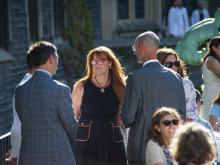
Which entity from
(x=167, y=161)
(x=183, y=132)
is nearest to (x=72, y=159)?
(x=167, y=161)

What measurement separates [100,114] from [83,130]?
0.66 ft

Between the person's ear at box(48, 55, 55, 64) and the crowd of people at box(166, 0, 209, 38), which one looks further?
the crowd of people at box(166, 0, 209, 38)

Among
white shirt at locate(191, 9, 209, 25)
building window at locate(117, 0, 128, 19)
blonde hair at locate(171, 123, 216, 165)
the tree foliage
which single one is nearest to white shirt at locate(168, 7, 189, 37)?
white shirt at locate(191, 9, 209, 25)

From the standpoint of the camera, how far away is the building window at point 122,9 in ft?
83.4

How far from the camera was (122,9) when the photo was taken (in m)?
25.6

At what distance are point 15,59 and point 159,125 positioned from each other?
25.5 feet

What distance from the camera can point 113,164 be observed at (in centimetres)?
680

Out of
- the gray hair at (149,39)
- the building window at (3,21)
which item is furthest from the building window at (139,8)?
the gray hair at (149,39)

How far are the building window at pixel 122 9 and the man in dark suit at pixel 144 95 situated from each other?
1890 centimetres

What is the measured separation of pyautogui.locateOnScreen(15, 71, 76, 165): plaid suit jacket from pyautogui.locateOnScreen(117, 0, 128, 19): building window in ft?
64.2

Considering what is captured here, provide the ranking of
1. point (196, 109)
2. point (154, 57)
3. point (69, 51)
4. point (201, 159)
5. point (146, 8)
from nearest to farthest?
point (201, 159), point (154, 57), point (196, 109), point (69, 51), point (146, 8)

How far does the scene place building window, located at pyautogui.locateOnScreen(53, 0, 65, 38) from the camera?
A: 16.8m

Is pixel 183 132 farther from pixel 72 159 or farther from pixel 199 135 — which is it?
pixel 72 159

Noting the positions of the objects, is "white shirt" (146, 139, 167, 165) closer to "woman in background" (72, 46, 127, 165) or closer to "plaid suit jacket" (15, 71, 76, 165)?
"plaid suit jacket" (15, 71, 76, 165)
